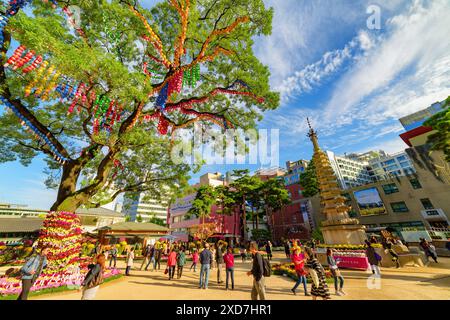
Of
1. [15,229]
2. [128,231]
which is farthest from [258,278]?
[15,229]

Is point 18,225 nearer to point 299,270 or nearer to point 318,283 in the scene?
point 299,270

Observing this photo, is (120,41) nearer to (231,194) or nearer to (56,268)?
(56,268)

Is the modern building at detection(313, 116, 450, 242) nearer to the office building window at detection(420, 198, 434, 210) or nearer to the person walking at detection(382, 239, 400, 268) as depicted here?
the office building window at detection(420, 198, 434, 210)

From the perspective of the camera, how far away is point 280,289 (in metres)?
7.02

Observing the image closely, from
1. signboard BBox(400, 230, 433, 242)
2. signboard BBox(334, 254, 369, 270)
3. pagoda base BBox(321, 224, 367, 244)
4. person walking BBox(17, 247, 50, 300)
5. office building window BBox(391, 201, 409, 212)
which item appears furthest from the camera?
office building window BBox(391, 201, 409, 212)

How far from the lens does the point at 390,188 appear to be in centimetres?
2941

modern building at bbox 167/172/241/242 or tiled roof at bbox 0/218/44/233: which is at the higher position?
modern building at bbox 167/172/241/242

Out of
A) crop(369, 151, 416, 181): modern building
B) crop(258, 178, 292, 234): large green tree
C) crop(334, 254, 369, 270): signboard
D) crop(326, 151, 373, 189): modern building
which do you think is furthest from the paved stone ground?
crop(369, 151, 416, 181): modern building

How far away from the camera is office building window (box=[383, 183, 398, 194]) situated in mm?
28941

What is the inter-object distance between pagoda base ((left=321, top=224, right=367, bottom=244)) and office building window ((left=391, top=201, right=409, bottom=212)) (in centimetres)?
2223

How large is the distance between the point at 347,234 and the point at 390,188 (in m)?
24.1

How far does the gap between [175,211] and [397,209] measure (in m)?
→ 48.0
